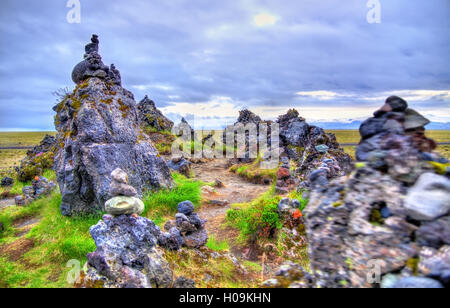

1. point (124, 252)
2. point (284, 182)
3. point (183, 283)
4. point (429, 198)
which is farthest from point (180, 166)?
point (429, 198)

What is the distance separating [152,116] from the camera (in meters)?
29.9

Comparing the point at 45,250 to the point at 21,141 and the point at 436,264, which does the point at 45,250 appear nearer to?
the point at 436,264

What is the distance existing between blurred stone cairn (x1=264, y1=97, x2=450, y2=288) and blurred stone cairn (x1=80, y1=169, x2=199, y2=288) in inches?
96.6

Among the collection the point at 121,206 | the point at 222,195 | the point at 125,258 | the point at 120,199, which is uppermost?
the point at 120,199

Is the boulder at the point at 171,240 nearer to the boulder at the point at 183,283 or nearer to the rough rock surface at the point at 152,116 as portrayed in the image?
the boulder at the point at 183,283

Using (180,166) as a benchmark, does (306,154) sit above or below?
above

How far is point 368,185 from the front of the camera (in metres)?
3.14

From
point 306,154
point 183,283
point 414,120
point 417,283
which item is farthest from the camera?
point 306,154

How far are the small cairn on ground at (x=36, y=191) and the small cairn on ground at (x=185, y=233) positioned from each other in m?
8.67

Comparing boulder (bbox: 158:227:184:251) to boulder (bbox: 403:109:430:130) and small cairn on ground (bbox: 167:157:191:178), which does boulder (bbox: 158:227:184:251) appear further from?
small cairn on ground (bbox: 167:157:191:178)

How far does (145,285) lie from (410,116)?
15.3 ft

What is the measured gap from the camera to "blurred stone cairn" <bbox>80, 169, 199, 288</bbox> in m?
4.47

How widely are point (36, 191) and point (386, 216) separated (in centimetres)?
1467
